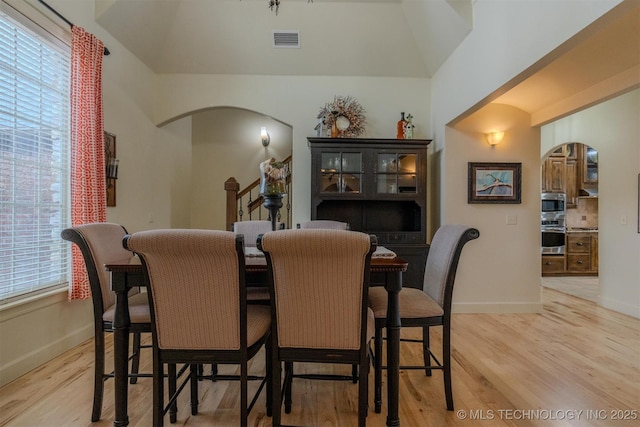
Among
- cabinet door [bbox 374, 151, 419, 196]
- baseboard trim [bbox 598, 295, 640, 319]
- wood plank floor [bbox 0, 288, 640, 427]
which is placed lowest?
wood plank floor [bbox 0, 288, 640, 427]

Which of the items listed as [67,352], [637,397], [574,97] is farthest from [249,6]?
[637,397]

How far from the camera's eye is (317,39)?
3.65 meters

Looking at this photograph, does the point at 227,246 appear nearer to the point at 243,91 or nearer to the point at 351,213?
the point at 351,213

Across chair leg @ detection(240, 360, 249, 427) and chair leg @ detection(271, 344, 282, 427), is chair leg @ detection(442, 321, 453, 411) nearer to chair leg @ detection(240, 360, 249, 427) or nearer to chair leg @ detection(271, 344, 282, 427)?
chair leg @ detection(271, 344, 282, 427)

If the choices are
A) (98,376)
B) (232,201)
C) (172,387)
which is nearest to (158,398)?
(172,387)

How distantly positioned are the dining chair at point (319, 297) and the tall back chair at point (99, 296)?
2.37ft

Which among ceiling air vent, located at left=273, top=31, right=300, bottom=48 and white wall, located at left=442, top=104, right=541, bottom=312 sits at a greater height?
ceiling air vent, located at left=273, top=31, right=300, bottom=48

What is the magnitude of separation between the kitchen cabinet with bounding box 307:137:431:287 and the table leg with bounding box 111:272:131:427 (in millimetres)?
2254

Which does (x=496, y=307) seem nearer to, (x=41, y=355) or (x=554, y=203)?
(x=554, y=203)

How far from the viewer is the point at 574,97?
10.4 ft

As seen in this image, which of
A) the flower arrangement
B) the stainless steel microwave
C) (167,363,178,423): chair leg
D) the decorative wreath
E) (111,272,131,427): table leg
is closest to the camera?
(111,272,131,427): table leg

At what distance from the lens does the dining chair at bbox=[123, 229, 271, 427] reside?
1.31 meters

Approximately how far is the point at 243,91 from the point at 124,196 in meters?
1.81

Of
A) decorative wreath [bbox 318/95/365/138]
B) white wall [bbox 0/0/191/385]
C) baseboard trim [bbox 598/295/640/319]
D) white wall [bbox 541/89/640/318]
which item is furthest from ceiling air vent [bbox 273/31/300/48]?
baseboard trim [bbox 598/295/640/319]
